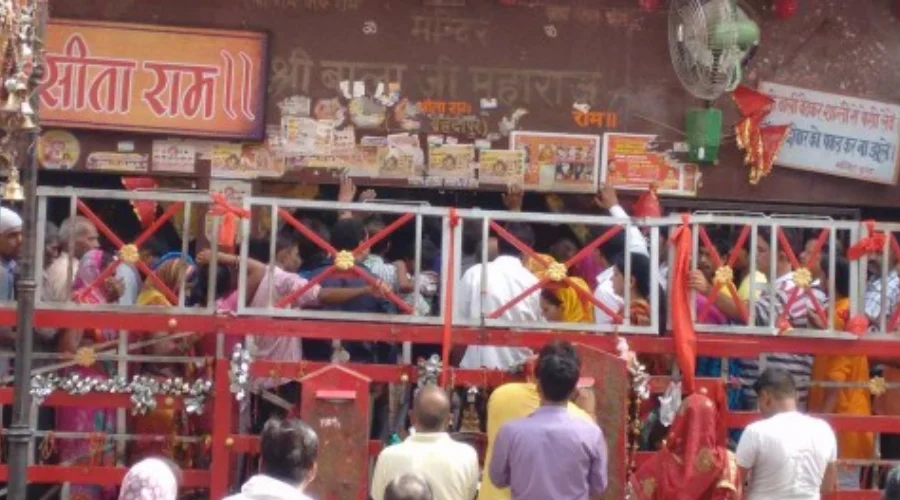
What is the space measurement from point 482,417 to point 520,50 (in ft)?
11.3

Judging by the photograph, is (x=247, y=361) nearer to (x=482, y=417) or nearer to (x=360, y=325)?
(x=360, y=325)

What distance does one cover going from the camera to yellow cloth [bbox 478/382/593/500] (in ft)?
32.7

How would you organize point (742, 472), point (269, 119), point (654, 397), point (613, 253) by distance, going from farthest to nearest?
point (269, 119), point (613, 253), point (654, 397), point (742, 472)

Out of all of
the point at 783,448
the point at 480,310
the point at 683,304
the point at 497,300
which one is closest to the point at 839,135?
the point at 683,304

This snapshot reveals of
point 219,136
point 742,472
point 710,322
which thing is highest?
point 219,136

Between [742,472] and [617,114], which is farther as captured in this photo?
[617,114]

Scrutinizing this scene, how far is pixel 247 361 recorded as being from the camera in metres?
10.6

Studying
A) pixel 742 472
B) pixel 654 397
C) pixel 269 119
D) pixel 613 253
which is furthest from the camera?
pixel 269 119

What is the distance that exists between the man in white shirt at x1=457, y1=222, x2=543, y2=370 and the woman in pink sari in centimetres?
190

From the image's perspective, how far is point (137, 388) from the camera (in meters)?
10.7

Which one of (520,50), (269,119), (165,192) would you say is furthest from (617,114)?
(165,192)

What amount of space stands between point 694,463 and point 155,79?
479cm

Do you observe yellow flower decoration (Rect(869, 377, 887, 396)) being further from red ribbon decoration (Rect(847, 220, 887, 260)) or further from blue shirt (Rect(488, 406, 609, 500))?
blue shirt (Rect(488, 406, 609, 500))

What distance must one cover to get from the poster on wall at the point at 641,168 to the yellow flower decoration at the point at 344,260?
3.42 meters
